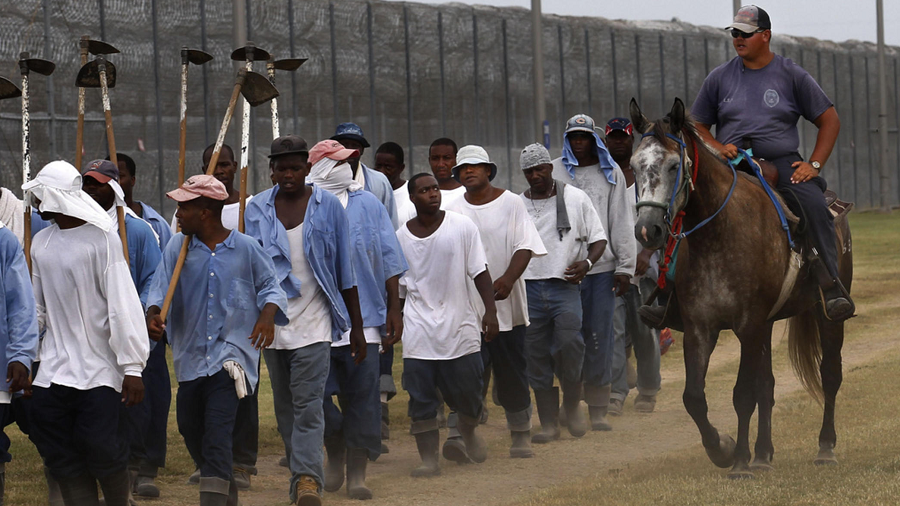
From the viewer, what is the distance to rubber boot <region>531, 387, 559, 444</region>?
9.96 meters

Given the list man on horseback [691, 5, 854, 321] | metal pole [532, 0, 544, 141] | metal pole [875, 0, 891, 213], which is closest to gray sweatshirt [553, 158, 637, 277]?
man on horseback [691, 5, 854, 321]

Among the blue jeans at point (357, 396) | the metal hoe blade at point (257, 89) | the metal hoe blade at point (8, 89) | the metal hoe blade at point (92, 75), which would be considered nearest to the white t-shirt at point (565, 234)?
the blue jeans at point (357, 396)

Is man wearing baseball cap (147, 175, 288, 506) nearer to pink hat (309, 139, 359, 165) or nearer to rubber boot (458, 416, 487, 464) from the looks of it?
pink hat (309, 139, 359, 165)

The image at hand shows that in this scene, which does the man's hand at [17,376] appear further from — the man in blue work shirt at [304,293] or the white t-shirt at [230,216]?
the white t-shirt at [230,216]

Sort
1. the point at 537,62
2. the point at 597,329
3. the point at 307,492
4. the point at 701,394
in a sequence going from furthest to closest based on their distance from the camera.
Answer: the point at 537,62 < the point at 597,329 < the point at 701,394 < the point at 307,492

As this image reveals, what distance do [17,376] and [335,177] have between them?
286 centimetres

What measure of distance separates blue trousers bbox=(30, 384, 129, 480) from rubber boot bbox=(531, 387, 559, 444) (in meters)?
4.11

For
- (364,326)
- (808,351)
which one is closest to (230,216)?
(364,326)

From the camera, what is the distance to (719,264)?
317 inches

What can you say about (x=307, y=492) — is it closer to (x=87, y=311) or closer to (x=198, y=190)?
(x=87, y=311)

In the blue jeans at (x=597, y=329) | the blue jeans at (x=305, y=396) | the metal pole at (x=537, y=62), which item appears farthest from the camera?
the metal pole at (x=537, y=62)

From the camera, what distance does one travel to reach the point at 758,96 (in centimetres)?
876

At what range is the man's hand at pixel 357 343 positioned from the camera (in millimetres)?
7898

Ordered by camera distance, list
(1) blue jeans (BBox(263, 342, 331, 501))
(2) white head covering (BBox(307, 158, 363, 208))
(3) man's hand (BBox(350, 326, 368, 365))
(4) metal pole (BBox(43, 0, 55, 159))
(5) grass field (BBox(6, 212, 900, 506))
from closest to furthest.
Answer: (5) grass field (BBox(6, 212, 900, 506)) → (1) blue jeans (BBox(263, 342, 331, 501)) → (3) man's hand (BBox(350, 326, 368, 365)) → (2) white head covering (BBox(307, 158, 363, 208)) → (4) metal pole (BBox(43, 0, 55, 159))
